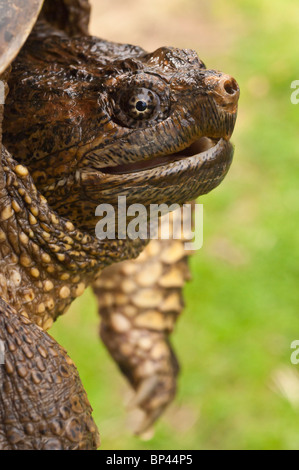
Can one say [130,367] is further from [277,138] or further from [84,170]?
[277,138]

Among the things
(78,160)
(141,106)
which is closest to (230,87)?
(141,106)

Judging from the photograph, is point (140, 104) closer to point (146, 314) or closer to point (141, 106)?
point (141, 106)

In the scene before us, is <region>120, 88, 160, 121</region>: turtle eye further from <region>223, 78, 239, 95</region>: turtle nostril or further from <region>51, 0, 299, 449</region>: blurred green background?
<region>51, 0, 299, 449</region>: blurred green background

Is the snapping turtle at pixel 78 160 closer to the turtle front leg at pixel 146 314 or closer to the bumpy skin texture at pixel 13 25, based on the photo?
the bumpy skin texture at pixel 13 25

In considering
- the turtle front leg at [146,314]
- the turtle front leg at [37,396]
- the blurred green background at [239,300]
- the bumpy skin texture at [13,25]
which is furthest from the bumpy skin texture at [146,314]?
the bumpy skin texture at [13,25]

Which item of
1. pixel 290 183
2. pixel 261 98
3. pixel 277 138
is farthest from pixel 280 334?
pixel 261 98
